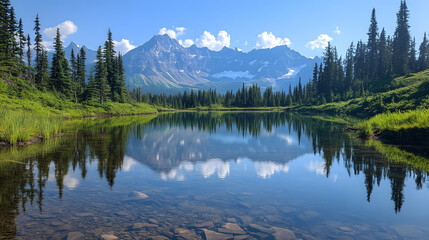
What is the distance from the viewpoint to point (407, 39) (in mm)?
97688

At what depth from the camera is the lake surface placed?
25.4ft

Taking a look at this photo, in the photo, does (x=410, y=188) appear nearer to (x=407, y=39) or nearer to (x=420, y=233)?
(x=420, y=233)

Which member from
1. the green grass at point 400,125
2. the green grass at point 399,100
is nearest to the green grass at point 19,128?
the green grass at point 400,125

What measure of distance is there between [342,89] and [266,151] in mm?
107331

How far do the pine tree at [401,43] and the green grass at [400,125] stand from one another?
7140 cm

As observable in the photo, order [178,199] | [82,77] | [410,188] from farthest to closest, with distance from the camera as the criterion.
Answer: [82,77], [410,188], [178,199]

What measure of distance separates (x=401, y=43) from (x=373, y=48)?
14.4 metres

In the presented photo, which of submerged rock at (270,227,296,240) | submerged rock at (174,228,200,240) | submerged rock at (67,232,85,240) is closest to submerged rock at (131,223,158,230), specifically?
submerged rock at (174,228,200,240)

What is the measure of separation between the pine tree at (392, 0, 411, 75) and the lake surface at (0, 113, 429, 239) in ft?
275

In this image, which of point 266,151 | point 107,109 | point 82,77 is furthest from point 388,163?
point 82,77

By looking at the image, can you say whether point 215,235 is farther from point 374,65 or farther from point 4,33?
point 374,65

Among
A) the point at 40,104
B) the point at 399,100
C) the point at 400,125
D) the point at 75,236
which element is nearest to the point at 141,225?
the point at 75,236

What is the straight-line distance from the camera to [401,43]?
9862 centimetres

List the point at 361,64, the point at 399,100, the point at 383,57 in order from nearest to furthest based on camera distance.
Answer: the point at 399,100 → the point at 383,57 → the point at 361,64
